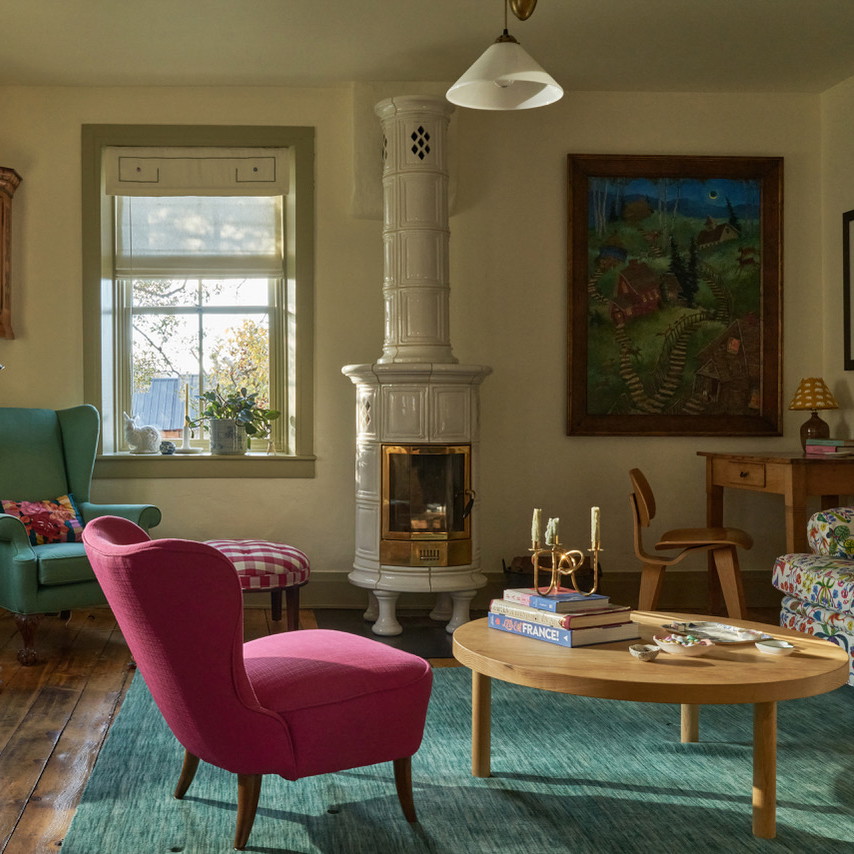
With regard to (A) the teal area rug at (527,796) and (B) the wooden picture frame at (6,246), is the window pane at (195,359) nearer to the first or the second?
(B) the wooden picture frame at (6,246)

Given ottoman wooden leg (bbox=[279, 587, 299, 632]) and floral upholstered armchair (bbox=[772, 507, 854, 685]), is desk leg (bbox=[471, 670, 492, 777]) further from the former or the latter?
ottoman wooden leg (bbox=[279, 587, 299, 632])

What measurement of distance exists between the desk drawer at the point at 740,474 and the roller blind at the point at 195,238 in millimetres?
2543

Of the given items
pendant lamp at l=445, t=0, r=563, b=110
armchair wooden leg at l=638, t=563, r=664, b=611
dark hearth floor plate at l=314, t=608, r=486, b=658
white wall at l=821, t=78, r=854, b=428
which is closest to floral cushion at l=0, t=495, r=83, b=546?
dark hearth floor plate at l=314, t=608, r=486, b=658

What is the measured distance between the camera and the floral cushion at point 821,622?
3.42m

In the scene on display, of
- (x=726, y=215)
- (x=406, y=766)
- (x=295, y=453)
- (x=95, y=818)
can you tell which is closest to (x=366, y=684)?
(x=406, y=766)

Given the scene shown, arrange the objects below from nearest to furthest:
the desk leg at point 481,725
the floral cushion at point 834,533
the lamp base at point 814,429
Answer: the desk leg at point 481,725 < the floral cushion at point 834,533 < the lamp base at point 814,429

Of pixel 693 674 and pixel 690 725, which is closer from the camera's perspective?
pixel 693 674

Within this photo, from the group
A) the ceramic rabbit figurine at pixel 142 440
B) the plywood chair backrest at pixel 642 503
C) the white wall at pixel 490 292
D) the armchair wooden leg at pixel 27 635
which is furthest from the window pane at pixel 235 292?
the plywood chair backrest at pixel 642 503

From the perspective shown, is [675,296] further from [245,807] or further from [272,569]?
[245,807]

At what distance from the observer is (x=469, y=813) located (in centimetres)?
249

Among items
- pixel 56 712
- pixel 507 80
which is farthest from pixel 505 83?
A: pixel 56 712

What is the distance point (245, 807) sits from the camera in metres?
2.26

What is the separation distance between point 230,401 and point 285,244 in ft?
2.97

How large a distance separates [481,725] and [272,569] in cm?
163
